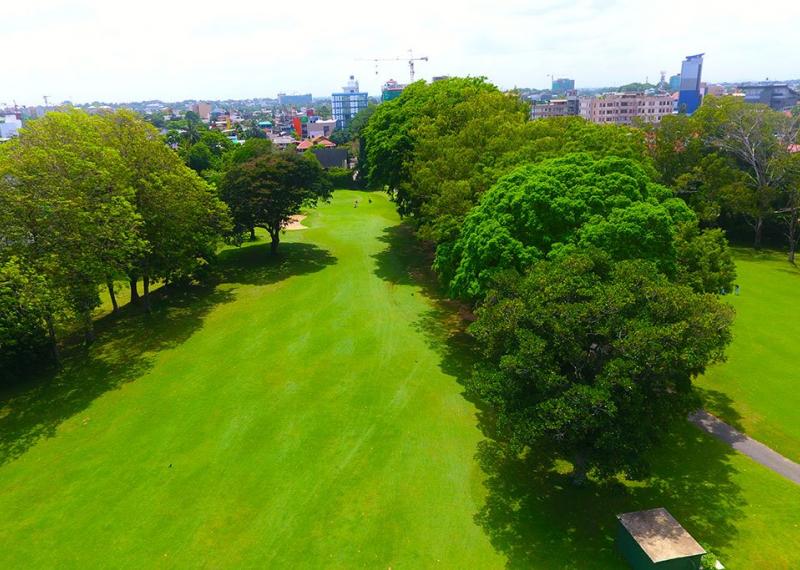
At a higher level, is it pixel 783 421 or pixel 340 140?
pixel 340 140

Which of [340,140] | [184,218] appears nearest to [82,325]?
[184,218]

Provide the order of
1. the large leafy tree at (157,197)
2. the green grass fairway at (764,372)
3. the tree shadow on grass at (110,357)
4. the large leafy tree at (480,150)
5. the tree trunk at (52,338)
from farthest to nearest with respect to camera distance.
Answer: the large leafy tree at (157,197) < the large leafy tree at (480,150) < the tree trunk at (52,338) < the tree shadow on grass at (110,357) < the green grass fairway at (764,372)

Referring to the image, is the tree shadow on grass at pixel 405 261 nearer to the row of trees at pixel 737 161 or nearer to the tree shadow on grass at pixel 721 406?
the tree shadow on grass at pixel 721 406

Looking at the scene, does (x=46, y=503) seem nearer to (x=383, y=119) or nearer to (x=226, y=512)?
(x=226, y=512)

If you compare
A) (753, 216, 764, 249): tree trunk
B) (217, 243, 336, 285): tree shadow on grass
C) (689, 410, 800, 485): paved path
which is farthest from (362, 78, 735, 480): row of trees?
(753, 216, 764, 249): tree trunk

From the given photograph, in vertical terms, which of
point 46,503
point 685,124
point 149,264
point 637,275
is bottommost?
point 46,503

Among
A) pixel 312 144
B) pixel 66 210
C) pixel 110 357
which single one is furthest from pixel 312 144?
pixel 110 357

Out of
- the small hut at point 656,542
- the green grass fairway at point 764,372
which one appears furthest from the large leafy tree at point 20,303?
the green grass fairway at point 764,372

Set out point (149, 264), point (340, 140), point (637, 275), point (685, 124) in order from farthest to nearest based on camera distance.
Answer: point (340, 140), point (685, 124), point (149, 264), point (637, 275)
